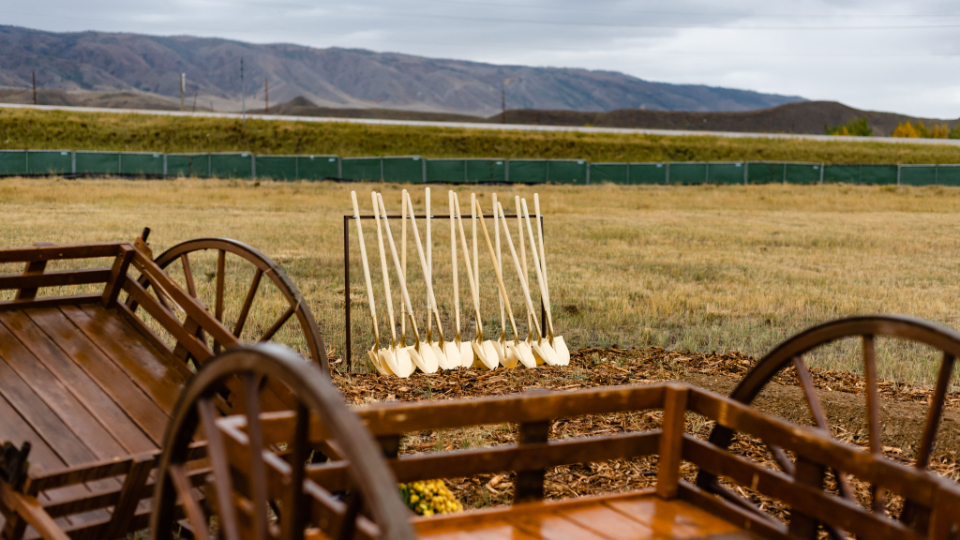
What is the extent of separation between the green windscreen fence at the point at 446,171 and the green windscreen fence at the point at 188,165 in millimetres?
9577

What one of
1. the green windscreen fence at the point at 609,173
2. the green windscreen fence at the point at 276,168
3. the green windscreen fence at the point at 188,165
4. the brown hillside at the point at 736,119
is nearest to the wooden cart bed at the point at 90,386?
the green windscreen fence at the point at 188,165

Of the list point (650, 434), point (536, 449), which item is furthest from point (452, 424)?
point (650, 434)

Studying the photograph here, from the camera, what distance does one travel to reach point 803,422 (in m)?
5.03

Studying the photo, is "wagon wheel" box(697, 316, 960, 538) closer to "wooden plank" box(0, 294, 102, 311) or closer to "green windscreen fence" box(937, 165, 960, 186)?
"wooden plank" box(0, 294, 102, 311)

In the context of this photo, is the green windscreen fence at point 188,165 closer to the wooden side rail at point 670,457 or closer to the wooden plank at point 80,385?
the wooden plank at point 80,385

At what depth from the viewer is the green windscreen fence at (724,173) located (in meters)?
38.4

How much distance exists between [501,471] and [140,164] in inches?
1333

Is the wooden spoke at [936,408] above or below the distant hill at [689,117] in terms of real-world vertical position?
below

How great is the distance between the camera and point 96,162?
106 ft

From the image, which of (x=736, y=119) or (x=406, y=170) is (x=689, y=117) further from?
(x=406, y=170)

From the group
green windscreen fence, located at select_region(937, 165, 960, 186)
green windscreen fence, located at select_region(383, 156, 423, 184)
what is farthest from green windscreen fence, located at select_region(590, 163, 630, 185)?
green windscreen fence, located at select_region(937, 165, 960, 186)

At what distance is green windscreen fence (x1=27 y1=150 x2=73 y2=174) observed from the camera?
103ft

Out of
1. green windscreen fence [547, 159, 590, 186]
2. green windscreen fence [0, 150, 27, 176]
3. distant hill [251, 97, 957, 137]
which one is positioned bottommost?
green windscreen fence [0, 150, 27, 176]

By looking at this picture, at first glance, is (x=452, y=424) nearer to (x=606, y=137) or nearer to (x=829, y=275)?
(x=829, y=275)
